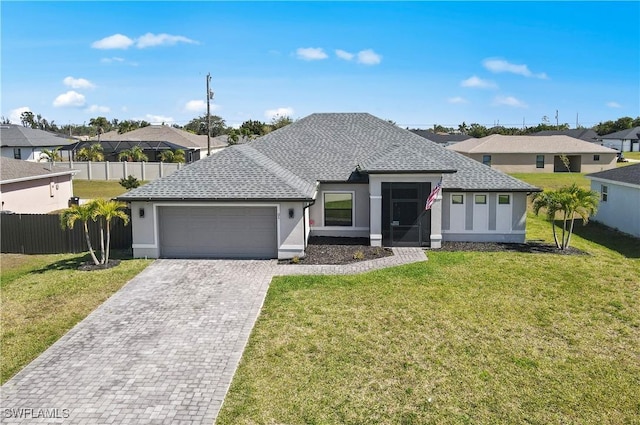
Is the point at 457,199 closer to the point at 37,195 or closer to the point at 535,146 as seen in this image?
the point at 37,195

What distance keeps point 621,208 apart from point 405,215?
485 inches

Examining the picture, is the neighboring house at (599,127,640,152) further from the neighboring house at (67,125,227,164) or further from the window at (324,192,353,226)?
the window at (324,192,353,226)

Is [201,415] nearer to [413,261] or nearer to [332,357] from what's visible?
[332,357]

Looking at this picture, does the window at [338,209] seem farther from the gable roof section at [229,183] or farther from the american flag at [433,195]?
the american flag at [433,195]

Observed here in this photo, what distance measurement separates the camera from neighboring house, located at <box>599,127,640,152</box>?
248 feet

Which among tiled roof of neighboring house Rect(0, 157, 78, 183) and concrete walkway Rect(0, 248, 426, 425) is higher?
tiled roof of neighboring house Rect(0, 157, 78, 183)

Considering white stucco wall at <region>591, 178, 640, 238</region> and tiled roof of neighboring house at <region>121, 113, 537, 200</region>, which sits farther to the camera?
white stucco wall at <region>591, 178, 640, 238</region>

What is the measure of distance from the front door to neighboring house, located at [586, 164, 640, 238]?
35.6 feet

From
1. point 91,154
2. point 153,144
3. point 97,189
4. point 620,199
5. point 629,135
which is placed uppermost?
point 629,135

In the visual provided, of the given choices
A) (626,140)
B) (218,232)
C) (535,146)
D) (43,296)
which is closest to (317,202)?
(218,232)

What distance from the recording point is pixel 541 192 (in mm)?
20578

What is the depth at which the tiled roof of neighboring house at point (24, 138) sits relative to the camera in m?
47.9

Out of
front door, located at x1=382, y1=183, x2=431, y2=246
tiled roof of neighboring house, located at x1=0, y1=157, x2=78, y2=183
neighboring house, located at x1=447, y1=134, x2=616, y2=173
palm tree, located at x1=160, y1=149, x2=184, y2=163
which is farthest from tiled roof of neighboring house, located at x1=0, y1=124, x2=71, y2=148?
neighboring house, located at x1=447, y1=134, x2=616, y2=173

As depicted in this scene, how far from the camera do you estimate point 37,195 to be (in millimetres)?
27594
